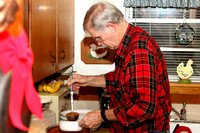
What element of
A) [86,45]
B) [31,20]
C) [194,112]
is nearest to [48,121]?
[31,20]

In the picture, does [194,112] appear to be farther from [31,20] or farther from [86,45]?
[31,20]

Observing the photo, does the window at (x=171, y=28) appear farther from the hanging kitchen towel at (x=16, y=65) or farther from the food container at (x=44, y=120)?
the hanging kitchen towel at (x=16, y=65)

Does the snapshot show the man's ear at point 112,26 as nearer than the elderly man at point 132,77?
No

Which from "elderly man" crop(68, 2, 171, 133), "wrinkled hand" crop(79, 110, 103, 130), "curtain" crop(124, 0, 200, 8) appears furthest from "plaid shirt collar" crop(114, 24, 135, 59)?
"curtain" crop(124, 0, 200, 8)

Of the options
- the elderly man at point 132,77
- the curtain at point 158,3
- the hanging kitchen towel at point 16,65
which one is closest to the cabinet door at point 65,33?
the curtain at point 158,3

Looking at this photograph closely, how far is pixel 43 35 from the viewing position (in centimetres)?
168

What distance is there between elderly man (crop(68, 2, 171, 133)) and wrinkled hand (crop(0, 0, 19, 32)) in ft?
3.34

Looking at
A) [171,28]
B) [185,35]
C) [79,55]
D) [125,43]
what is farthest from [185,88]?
[125,43]

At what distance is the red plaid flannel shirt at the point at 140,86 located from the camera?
4.62 ft

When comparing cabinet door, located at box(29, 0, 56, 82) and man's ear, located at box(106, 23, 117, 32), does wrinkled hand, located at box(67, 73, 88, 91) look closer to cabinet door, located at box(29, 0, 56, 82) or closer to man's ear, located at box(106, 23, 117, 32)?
cabinet door, located at box(29, 0, 56, 82)

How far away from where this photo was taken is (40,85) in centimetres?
232

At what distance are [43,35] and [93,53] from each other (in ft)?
4.15

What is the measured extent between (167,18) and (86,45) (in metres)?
0.86

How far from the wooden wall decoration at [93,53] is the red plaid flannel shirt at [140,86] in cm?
125
